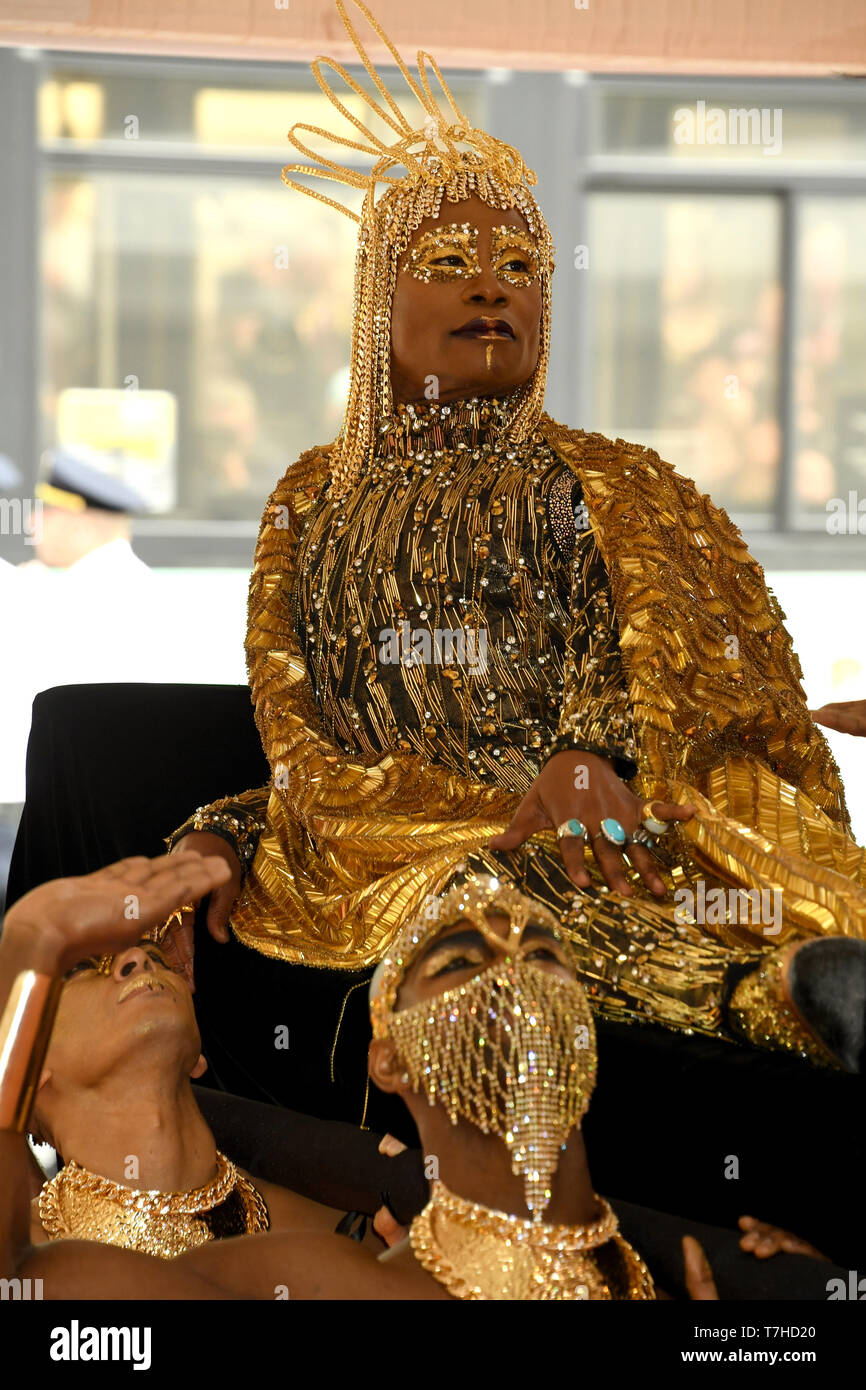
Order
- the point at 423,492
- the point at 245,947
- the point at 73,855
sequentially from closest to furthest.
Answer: the point at 245,947 → the point at 423,492 → the point at 73,855

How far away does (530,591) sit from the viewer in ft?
8.25

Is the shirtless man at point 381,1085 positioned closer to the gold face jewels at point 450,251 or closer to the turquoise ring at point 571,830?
the turquoise ring at point 571,830

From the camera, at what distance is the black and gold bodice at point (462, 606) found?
2457 mm

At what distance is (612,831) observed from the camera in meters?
2.04

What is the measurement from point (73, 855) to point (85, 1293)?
1.67m

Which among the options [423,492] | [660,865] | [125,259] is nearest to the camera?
[660,865]

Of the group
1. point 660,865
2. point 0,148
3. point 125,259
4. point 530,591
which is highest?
point 0,148

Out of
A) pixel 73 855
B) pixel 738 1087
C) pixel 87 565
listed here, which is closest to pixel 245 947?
pixel 73 855

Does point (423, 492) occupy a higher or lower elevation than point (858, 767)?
higher

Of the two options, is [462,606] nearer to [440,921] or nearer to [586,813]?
[586,813]

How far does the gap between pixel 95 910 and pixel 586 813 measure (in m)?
0.76

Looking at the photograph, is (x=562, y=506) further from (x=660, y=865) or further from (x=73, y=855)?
(x=73, y=855)

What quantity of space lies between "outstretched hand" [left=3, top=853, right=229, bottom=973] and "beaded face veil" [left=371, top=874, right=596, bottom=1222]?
25cm

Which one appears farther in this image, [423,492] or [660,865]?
[423,492]
